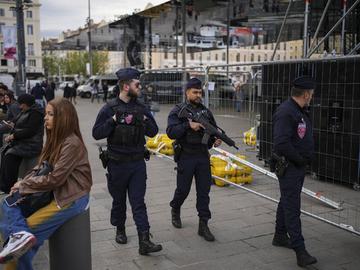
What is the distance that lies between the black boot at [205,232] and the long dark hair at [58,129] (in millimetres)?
2241

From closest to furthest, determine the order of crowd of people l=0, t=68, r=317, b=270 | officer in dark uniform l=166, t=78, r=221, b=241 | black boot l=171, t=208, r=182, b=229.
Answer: crowd of people l=0, t=68, r=317, b=270
officer in dark uniform l=166, t=78, r=221, b=241
black boot l=171, t=208, r=182, b=229

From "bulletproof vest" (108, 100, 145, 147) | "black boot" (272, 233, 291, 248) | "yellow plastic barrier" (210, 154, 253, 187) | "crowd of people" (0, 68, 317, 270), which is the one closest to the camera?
"crowd of people" (0, 68, 317, 270)

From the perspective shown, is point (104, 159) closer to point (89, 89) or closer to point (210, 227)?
point (210, 227)

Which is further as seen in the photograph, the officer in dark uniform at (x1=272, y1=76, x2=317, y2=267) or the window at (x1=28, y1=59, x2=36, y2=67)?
the window at (x1=28, y1=59, x2=36, y2=67)

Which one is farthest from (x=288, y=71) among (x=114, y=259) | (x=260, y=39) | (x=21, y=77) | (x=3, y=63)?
(x=3, y=63)

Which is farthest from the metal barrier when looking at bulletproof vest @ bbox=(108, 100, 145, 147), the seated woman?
the seated woman

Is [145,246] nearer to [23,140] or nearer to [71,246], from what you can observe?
[71,246]

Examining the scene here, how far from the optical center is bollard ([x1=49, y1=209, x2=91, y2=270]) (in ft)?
10.1

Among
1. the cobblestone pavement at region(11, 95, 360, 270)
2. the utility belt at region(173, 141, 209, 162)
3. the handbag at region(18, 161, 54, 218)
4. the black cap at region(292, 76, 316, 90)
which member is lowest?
the cobblestone pavement at region(11, 95, 360, 270)

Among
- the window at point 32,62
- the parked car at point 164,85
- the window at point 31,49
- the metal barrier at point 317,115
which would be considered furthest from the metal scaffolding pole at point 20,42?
the window at point 32,62

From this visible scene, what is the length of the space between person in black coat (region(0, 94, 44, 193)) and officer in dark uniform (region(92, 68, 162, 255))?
1.82 m

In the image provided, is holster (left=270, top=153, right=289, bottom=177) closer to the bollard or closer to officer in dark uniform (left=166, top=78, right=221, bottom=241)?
officer in dark uniform (left=166, top=78, right=221, bottom=241)

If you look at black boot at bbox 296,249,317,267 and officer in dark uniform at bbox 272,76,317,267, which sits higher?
officer in dark uniform at bbox 272,76,317,267

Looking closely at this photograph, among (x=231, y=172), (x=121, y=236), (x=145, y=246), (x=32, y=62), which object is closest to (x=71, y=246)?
(x=145, y=246)
